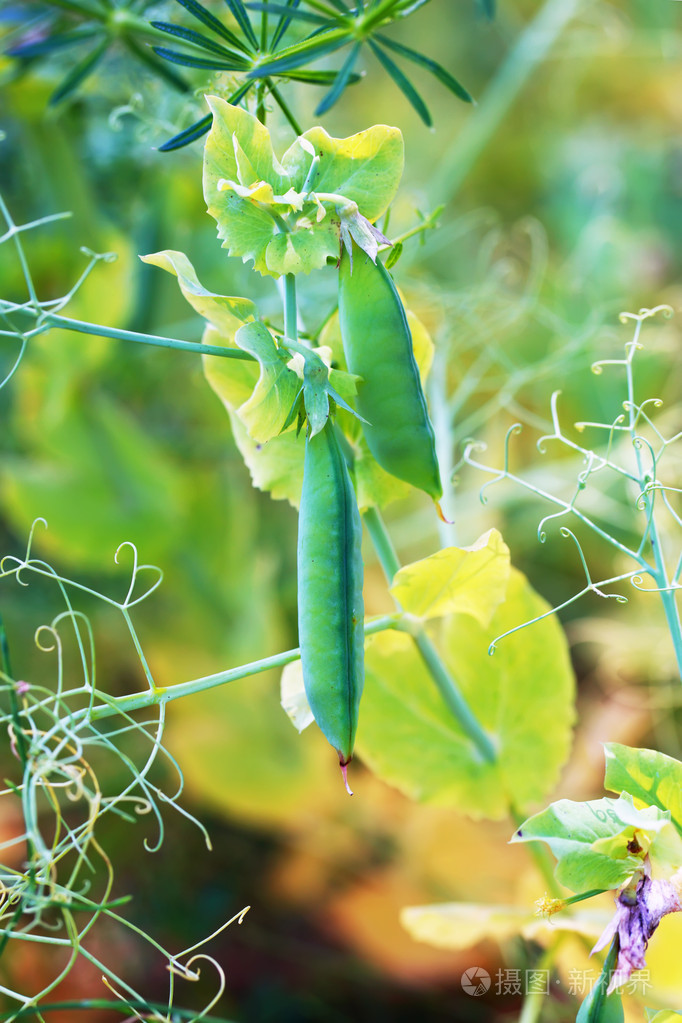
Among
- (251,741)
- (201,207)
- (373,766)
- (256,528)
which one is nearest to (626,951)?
(373,766)

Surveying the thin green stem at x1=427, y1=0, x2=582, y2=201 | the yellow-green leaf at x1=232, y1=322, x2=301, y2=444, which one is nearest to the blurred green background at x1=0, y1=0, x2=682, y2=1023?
the thin green stem at x1=427, y1=0, x2=582, y2=201

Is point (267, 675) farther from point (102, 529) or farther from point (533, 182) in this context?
point (533, 182)

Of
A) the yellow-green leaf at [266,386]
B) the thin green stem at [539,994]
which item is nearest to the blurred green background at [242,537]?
the thin green stem at [539,994]

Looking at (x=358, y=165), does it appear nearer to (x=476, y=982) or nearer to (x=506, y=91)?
(x=476, y=982)

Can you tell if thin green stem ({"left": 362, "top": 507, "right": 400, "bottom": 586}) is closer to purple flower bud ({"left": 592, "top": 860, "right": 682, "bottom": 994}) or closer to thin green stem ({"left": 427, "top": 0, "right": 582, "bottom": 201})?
purple flower bud ({"left": 592, "top": 860, "right": 682, "bottom": 994})

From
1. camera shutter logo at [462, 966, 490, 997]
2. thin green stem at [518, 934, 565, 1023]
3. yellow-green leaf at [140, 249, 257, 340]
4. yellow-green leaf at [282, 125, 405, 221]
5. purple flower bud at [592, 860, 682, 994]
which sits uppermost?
yellow-green leaf at [282, 125, 405, 221]

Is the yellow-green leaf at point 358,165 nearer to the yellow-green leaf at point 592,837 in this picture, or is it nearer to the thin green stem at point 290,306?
the thin green stem at point 290,306

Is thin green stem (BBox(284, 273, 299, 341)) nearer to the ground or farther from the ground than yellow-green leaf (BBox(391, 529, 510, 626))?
farther from the ground
